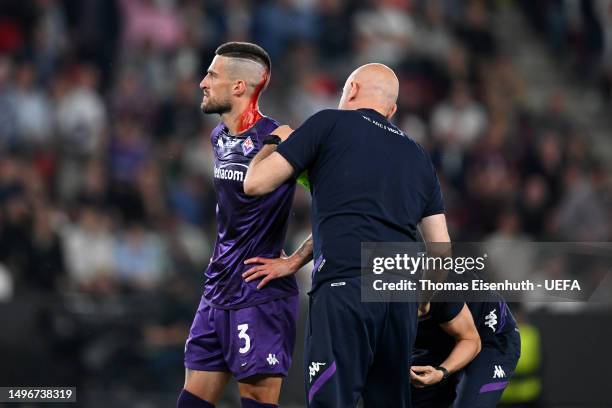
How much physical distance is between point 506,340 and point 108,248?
650cm

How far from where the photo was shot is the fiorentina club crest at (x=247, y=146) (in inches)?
271

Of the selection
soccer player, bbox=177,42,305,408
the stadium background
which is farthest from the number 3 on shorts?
the stadium background

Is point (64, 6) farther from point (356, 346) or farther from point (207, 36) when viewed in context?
point (356, 346)

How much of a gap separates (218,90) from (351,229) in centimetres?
134

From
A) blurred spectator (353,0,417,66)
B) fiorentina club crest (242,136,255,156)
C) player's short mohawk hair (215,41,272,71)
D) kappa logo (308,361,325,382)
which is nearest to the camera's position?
kappa logo (308,361,325,382)

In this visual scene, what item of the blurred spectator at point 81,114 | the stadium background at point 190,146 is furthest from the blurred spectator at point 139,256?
the blurred spectator at point 81,114

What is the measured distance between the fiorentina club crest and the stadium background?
451 cm

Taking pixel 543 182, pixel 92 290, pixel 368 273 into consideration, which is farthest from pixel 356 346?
pixel 543 182

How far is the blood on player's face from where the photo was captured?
696 centimetres

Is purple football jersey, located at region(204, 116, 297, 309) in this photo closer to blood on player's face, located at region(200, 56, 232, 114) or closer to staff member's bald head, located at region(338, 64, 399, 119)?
blood on player's face, located at region(200, 56, 232, 114)

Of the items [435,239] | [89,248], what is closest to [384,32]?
[89,248]

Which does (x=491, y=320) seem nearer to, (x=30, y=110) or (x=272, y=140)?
(x=272, y=140)

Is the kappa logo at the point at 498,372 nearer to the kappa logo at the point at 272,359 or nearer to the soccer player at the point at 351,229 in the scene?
the soccer player at the point at 351,229

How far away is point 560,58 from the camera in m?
17.8
